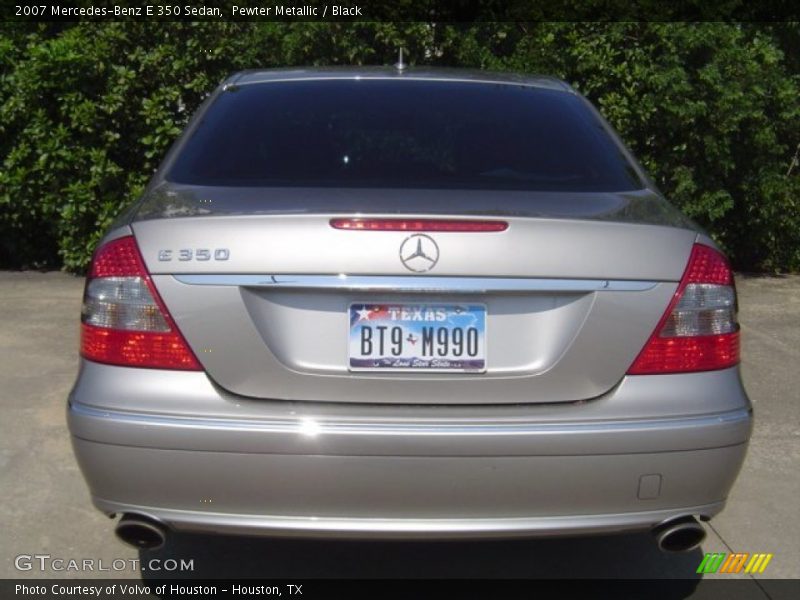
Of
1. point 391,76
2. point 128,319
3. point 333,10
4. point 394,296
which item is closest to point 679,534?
point 394,296

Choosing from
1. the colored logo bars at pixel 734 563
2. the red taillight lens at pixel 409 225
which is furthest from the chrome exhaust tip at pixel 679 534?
the red taillight lens at pixel 409 225

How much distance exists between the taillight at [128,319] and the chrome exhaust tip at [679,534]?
1.33 metres

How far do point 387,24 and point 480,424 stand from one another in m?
5.62

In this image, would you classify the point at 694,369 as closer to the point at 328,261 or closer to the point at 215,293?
the point at 328,261

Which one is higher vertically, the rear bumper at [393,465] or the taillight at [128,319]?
the taillight at [128,319]

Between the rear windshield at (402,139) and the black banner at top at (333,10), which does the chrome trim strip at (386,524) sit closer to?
the rear windshield at (402,139)

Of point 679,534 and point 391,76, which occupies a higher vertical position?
point 391,76

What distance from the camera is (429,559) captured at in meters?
3.77

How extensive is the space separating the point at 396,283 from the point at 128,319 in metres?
0.73

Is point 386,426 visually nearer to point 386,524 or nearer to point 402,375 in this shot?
point 402,375

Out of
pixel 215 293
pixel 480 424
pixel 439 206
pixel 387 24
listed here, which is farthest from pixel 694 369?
pixel 387 24

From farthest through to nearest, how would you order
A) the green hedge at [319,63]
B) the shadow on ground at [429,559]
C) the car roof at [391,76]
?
1. the green hedge at [319,63]
2. the car roof at [391,76]
3. the shadow on ground at [429,559]

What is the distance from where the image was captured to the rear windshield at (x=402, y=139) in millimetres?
3305

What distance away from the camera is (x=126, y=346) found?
2.88 meters
